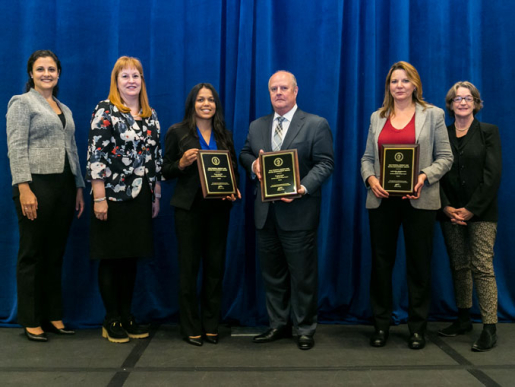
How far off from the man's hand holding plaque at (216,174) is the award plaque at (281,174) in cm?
23

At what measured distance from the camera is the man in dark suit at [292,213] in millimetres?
2859

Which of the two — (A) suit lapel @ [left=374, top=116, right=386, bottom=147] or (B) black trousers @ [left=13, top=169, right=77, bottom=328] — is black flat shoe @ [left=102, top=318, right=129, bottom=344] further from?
(A) suit lapel @ [left=374, top=116, right=386, bottom=147]

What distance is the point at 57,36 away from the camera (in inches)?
136

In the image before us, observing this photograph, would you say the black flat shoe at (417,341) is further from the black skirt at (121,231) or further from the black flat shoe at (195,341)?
the black skirt at (121,231)

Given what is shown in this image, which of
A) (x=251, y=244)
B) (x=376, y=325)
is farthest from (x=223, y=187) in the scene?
(x=376, y=325)

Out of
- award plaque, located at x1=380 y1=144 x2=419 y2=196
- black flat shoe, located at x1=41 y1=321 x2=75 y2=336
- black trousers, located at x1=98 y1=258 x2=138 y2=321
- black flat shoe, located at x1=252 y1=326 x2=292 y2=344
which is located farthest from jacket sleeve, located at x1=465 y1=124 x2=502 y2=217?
black flat shoe, located at x1=41 y1=321 x2=75 y2=336

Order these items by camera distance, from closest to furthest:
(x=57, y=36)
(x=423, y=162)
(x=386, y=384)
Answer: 1. (x=386, y=384)
2. (x=423, y=162)
3. (x=57, y=36)

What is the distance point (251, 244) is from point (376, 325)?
3.44 feet

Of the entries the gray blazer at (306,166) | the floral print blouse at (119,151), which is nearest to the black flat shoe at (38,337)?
the floral print blouse at (119,151)

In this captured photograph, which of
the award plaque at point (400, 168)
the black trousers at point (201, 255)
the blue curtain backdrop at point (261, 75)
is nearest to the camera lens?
the award plaque at point (400, 168)

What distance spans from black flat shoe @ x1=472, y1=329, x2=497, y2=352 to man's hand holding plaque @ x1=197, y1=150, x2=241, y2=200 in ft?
5.48

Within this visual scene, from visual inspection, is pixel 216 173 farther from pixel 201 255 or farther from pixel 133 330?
pixel 133 330

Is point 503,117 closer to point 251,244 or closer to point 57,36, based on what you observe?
point 251,244

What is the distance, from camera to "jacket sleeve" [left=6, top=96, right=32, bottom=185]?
9.45 ft
